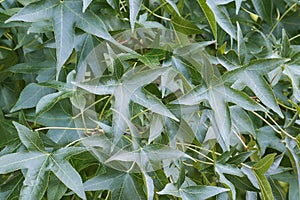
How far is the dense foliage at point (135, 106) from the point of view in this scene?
71 cm

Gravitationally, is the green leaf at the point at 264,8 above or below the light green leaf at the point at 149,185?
above

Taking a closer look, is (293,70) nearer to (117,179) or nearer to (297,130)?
(297,130)

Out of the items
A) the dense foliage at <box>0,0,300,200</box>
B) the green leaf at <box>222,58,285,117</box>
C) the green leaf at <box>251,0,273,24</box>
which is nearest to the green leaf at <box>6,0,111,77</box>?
the dense foliage at <box>0,0,300,200</box>

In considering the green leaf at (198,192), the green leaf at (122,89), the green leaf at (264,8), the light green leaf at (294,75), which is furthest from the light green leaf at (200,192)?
the green leaf at (264,8)

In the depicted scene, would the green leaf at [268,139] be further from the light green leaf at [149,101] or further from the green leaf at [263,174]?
the light green leaf at [149,101]

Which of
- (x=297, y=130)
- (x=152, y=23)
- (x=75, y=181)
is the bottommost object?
(x=297, y=130)

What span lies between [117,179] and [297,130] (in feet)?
1.19

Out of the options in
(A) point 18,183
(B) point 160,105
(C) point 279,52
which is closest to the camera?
(B) point 160,105

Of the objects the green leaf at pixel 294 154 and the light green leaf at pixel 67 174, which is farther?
the green leaf at pixel 294 154

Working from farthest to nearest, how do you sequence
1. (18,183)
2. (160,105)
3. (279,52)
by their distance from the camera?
(279,52) → (18,183) → (160,105)

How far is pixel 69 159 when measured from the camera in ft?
2.63

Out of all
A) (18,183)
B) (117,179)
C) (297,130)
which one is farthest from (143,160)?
(297,130)

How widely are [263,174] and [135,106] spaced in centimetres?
22

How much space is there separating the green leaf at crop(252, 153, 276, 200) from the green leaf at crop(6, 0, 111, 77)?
0.29 metres
